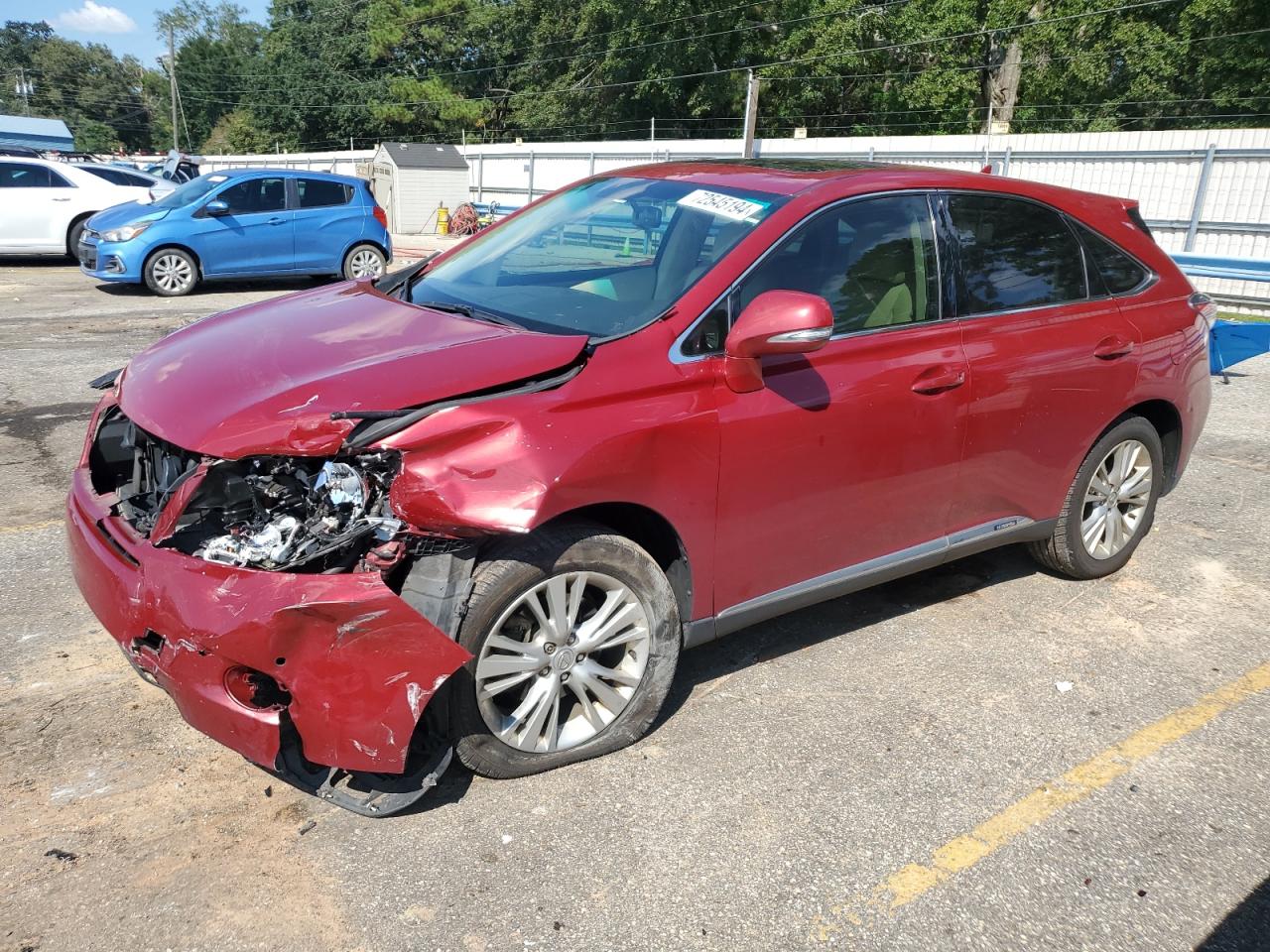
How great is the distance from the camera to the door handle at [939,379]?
3.54 metres

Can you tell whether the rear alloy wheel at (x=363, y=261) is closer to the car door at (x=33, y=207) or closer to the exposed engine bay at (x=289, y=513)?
the car door at (x=33, y=207)

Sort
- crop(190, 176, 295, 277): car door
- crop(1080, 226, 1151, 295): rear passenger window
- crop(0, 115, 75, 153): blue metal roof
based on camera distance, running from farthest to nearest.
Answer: crop(0, 115, 75, 153): blue metal roof < crop(190, 176, 295, 277): car door < crop(1080, 226, 1151, 295): rear passenger window

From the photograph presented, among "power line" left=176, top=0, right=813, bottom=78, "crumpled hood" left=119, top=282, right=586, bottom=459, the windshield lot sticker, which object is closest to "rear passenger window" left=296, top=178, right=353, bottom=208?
"crumpled hood" left=119, top=282, right=586, bottom=459

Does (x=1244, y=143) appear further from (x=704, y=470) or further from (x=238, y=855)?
(x=238, y=855)

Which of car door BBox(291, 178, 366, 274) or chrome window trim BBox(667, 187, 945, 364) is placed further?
car door BBox(291, 178, 366, 274)

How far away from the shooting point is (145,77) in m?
102

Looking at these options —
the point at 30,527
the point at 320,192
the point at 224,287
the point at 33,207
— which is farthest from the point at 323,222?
the point at 30,527

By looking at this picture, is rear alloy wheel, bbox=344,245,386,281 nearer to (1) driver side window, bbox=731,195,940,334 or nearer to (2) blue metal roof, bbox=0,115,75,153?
(1) driver side window, bbox=731,195,940,334

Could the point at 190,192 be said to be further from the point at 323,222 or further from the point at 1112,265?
the point at 1112,265

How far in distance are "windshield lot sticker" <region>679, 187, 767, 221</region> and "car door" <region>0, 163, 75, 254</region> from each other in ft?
47.1

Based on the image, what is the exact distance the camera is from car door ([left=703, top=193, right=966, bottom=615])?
3201mm

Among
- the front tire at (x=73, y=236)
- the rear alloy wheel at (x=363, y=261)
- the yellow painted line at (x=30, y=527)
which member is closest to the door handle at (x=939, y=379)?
the yellow painted line at (x=30, y=527)

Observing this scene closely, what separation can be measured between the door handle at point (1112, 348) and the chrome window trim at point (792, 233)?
36.5 inches

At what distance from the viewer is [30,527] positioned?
476cm
